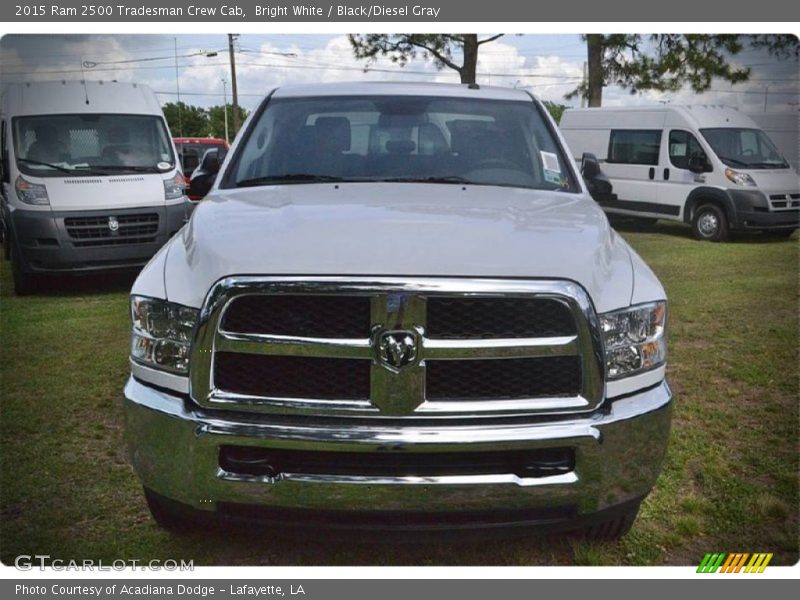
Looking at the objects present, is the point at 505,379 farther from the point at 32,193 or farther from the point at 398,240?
the point at 32,193

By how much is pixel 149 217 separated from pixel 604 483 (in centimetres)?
837

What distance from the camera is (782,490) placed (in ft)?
13.4

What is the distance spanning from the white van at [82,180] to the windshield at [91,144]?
0.01 m

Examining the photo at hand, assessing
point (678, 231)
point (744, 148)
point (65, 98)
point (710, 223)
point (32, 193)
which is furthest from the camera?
point (678, 231)

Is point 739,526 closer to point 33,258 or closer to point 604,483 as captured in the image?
point 604,483

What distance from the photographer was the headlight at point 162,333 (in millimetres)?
2883

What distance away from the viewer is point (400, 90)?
464 cm

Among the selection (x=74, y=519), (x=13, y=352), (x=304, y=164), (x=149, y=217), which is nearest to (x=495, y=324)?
(x=304, y=164)

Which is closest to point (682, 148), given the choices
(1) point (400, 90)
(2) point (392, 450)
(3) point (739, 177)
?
(3) point (739, 177)

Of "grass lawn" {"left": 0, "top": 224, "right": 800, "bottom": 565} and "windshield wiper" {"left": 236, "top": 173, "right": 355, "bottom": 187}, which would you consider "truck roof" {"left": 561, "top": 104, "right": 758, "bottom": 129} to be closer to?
"grass lawn" {"left": 0, "top": 224, "right": 800, "bottom": 565}

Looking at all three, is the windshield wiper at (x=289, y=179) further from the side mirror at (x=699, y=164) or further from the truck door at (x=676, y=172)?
the truck door at (x=676, y=172)

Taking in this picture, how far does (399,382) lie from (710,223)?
14.5m

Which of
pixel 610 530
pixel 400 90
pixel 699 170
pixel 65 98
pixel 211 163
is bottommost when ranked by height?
pixel 610 530

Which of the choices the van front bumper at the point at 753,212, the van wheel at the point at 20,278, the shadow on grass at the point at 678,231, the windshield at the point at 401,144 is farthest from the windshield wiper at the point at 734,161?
the windshield at the point at 401,144
